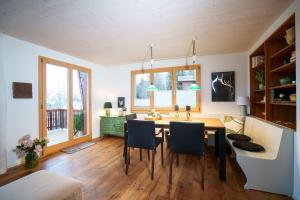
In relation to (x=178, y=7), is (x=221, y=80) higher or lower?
lower

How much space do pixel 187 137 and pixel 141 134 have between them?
0.75 metres

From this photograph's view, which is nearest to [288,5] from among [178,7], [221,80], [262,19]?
[262,19]

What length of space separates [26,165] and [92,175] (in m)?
1.32

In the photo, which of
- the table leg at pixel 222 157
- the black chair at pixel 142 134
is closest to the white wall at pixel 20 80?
the black chair at pixel 142 134

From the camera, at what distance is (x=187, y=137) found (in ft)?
7.02

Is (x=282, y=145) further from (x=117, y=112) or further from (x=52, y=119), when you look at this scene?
(x=52, y=119)

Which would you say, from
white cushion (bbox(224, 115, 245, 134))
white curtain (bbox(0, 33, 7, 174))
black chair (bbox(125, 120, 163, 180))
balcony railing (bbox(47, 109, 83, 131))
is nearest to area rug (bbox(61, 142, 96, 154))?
balcony railing (bbox(47, 109, 83, 131))

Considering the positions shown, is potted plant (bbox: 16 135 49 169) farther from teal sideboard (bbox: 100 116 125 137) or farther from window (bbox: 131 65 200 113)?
window (bbox: 131 65 200 113)

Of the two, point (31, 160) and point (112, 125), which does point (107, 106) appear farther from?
point (31, 160)

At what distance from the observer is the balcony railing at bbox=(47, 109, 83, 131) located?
3.79 meters

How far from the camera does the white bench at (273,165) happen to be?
189 centimetres

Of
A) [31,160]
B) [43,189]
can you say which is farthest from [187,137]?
[31,160]

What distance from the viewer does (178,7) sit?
73.3 inches

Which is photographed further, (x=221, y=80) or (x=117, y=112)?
(x=117, y=112)
